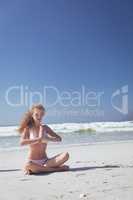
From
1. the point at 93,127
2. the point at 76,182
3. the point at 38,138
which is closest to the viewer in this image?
the point at 76,182

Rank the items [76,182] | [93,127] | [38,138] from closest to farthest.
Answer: [76,182]
[38,138]
[93,127]

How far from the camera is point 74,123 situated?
12359 mm

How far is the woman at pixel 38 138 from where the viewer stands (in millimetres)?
4340

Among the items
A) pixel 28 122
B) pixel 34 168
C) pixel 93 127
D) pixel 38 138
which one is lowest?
pixel 93 127

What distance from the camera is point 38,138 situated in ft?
14.3

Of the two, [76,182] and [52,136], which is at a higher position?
[52,136]

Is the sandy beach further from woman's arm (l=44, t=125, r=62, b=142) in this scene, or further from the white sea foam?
the white sea foam

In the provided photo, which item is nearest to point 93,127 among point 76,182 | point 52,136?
point 52,136

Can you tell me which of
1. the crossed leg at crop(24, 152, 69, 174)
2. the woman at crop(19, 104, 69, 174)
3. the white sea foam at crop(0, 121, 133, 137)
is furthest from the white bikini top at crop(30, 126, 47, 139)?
the white sea foam at crop(0, 121, 133, 137)

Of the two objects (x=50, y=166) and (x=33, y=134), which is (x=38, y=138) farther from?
(x=50, y=166)

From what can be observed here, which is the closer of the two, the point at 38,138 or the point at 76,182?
the point at 76,182

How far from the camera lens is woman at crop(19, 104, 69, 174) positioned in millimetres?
4340

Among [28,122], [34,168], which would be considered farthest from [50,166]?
[28,122]

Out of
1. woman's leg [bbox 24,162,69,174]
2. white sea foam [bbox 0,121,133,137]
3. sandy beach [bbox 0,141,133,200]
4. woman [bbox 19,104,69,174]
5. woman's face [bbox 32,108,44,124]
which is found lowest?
white sea foam [bbox 0,121,133,137]
